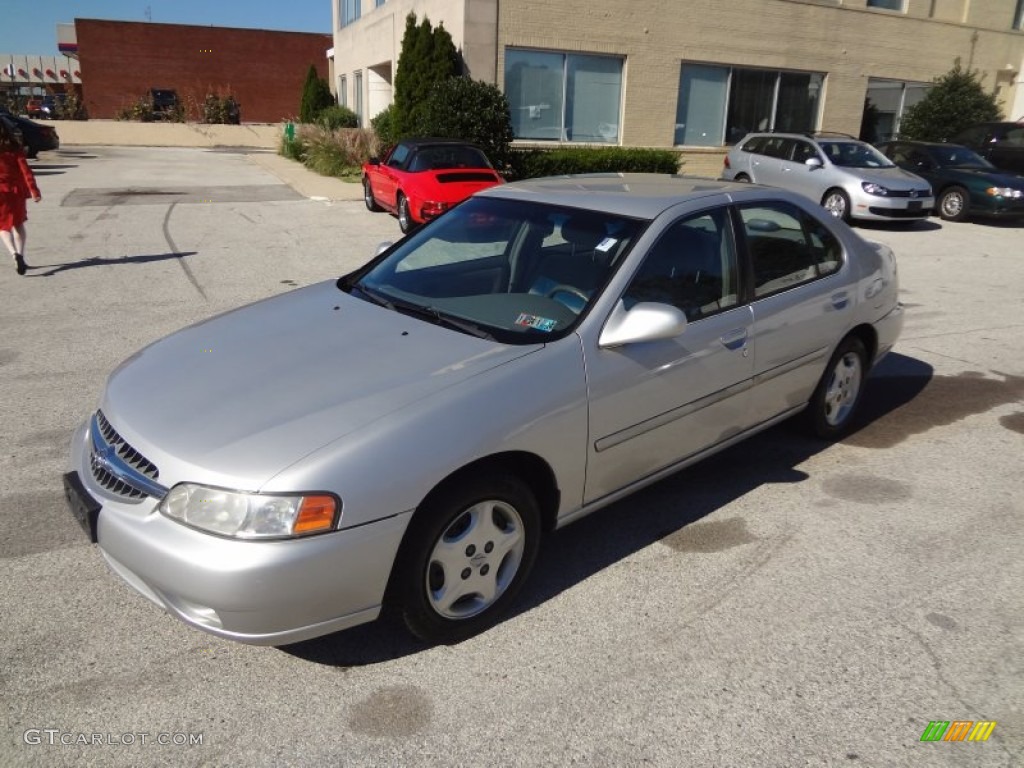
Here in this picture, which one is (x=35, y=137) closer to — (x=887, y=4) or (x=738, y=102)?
(x=738, y=102)

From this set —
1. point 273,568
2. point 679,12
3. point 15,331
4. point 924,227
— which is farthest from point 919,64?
point 273,568

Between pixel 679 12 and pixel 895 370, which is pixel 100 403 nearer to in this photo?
pixel 895 370

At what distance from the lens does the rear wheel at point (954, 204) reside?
1585 cm

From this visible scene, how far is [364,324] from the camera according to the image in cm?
358

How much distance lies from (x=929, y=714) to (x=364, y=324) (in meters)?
2.64

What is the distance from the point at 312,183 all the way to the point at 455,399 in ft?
61.6

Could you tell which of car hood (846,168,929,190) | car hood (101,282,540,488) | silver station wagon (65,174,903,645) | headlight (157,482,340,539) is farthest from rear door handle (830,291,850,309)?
car hood (846,168,929,190)

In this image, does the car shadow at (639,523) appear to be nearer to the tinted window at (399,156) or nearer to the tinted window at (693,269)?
the tinted window at (693,269)

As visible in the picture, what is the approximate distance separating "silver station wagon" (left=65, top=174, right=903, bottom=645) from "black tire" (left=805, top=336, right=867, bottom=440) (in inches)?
2.5

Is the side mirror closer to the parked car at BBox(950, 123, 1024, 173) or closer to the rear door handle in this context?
the rear door handle

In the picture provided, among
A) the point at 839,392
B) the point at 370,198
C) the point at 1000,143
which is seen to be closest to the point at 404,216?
the point at 370,198

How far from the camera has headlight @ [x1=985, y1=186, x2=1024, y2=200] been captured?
15.1 metres

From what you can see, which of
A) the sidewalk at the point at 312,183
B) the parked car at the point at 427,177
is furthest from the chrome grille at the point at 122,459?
the sidewalk at the point at 312,183

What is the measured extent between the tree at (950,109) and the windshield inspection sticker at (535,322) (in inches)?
902
